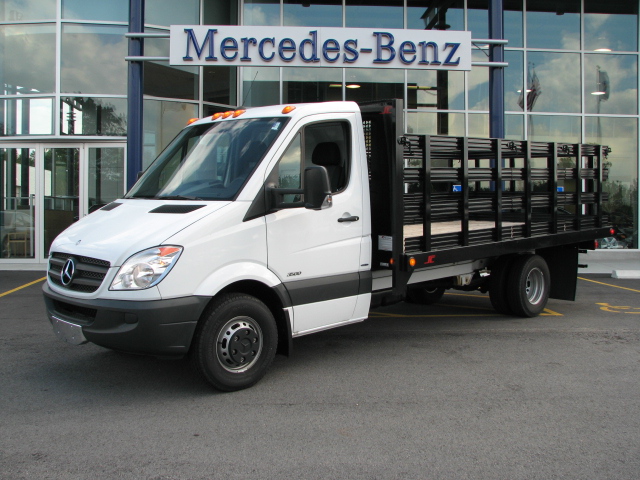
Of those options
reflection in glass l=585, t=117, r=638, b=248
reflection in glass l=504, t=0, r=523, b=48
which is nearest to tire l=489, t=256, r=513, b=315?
reflection in glass l=585, t=117, r=638, b=248

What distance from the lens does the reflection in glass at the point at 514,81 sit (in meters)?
16.2

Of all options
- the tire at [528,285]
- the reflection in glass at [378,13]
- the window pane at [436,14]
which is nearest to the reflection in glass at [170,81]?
the reflection in glass at [378,13]

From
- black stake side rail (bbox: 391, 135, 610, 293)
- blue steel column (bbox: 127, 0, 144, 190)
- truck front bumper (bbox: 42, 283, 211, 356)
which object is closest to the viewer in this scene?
truck front bumper (bbox: 42, 283, 211, 356)

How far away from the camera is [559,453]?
3.71 metres

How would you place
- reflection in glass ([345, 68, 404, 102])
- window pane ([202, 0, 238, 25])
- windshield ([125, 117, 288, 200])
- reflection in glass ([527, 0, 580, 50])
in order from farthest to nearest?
1. reflection in glass ([527, 0, 580, 50])
2. reflection in glass ([345, 68, 404, 102])
3. window pane ([202, 0, 238, 25])
4. windshield ([125, 117, 288, 200])

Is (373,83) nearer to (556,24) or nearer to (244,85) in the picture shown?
(244,85)

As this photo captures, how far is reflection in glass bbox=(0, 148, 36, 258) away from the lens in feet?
46.1

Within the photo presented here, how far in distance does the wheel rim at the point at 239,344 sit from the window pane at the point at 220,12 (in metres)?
12.2

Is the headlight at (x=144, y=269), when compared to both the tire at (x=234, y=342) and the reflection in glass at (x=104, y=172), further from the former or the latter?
the reflection in glass at (x=104, y=172)

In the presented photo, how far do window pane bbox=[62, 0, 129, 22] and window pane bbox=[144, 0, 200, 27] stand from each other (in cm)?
56

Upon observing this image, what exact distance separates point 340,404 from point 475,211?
3.25 metres

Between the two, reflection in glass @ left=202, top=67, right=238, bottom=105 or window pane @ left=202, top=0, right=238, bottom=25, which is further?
window pane @ left=202, top=0, right=238, bottom=25

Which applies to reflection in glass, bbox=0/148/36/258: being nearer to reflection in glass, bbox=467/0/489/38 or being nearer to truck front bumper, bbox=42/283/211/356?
truck front bumper, bbox=42/283/211/356

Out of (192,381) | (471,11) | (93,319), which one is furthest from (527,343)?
(471,11)
